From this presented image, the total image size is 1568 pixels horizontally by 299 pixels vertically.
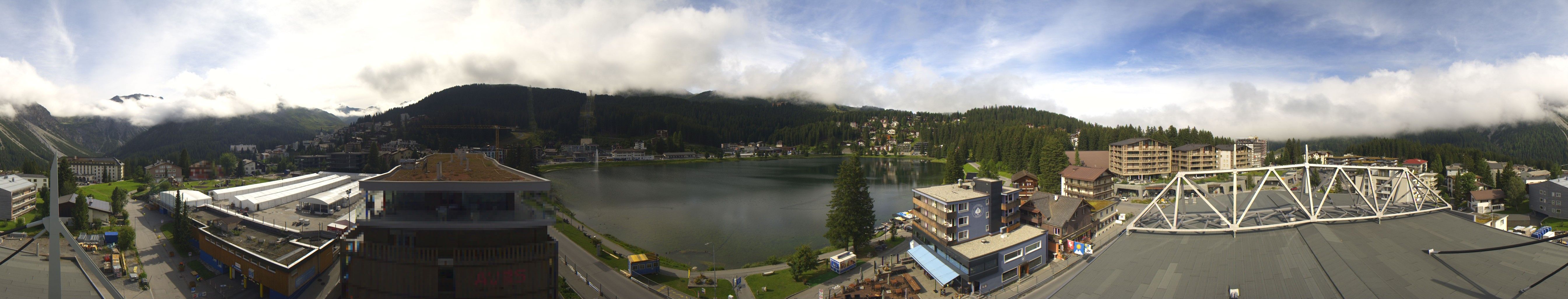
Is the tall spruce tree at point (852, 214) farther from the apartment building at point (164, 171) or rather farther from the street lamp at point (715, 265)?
the apartment building at point (164, 171)

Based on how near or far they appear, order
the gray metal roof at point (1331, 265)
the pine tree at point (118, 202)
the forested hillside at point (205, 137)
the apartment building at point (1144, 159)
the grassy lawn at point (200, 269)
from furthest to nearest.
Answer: the forested hillside at point (205, 137)
the apartment building at point (1144, 159)
the pine tree at point (118, 202)
the grassy lawn at point (200, 269)
the gray metal roof at point (1331, 265)

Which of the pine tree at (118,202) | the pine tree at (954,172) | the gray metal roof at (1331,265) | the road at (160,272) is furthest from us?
the pine tree at (954,172)

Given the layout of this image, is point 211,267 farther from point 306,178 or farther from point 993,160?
point 993,160

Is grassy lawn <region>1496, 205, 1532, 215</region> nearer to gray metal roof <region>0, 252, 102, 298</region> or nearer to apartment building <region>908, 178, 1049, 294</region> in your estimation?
apartment building <region>908, 178, 1049, 294</region>

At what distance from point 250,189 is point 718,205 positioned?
68.6ft

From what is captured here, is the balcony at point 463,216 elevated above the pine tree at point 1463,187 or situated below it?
above

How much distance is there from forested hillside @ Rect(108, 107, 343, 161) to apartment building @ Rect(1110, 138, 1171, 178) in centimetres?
6829

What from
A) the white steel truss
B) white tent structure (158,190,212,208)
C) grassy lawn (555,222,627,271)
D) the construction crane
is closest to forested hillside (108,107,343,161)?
the construction crane

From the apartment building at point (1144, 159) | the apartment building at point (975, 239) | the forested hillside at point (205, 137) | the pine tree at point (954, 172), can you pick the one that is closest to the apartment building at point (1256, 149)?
the apartment building at point (1144, 159)

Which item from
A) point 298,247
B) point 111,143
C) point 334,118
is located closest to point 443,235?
point 298,247

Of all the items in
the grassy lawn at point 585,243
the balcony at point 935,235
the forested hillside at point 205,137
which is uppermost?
the forested hillside at point 205,137

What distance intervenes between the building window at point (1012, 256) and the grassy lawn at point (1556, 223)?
68.8 ft

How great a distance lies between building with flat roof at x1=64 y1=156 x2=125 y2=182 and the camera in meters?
27.8

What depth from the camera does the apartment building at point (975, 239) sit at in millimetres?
12328
